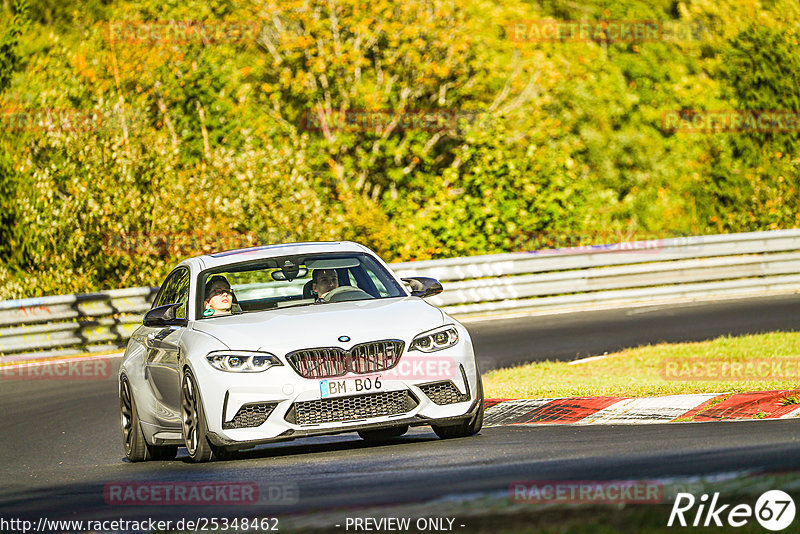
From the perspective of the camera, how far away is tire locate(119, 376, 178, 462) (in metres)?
10.7

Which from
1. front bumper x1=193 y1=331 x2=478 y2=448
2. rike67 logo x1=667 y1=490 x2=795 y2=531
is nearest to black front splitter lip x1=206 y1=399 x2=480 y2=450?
front bumper x1=193 y1=331 x2=478 y2=448

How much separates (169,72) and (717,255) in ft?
49.6

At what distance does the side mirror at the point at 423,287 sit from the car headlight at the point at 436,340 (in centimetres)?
90

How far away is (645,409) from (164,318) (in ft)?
12.8

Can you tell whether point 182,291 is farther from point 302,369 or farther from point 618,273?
point 618,273

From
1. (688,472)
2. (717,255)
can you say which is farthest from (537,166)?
(688,472)

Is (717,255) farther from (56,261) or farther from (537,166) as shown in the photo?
(56,261)

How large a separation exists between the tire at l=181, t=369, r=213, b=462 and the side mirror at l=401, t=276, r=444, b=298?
6.47 feet

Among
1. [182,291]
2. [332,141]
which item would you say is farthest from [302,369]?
[332,141]

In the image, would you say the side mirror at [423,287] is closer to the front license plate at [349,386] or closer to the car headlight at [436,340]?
the car headlight at [436,340]

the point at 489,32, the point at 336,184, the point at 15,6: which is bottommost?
the point at 336,184

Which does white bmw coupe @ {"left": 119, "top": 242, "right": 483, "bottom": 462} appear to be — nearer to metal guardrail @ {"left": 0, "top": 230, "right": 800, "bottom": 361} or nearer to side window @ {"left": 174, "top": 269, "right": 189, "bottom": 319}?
side window @ {"left": 174, "top": 269, "right": 189, "bottom": 319}

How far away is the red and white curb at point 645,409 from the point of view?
10.3 meters

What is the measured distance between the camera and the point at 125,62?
31938 mm
